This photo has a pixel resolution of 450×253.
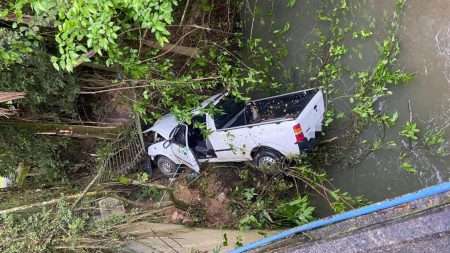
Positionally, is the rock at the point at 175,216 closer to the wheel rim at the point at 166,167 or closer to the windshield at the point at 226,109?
the wheel rim at the point at 166,167

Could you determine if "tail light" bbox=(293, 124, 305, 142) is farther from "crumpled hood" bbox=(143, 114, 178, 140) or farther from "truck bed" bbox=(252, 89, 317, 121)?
"crumpled hood" bbox=(143, 114, 178, 140)

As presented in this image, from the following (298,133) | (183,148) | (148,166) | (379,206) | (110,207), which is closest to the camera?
(379,206)

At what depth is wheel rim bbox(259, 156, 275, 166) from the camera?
6020 millimetres

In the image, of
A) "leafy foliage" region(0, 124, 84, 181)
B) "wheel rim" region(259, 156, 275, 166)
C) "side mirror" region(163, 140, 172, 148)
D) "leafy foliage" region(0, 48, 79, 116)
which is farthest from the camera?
"side mirror" region(163, 140, 172, 148)

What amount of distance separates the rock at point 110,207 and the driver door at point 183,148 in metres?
1.50

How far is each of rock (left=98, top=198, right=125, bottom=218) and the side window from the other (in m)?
1.56

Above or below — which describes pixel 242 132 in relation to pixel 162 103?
below

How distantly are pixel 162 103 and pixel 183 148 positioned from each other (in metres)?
0.90

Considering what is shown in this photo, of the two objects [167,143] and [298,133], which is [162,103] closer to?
[167,143]

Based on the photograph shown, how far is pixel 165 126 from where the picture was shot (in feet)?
22.9

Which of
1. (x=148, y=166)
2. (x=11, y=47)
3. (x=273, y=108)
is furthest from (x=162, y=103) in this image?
(x=11, y=47)

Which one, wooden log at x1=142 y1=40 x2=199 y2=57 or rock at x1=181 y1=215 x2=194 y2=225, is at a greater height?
wooden log at x1=142 y1=40 x2=199 y2=57

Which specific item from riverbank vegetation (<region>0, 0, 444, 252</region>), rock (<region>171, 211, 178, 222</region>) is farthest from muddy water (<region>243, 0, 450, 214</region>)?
rock (<region>171, 211, 178, 222</region>)

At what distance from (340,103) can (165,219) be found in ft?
11.1
